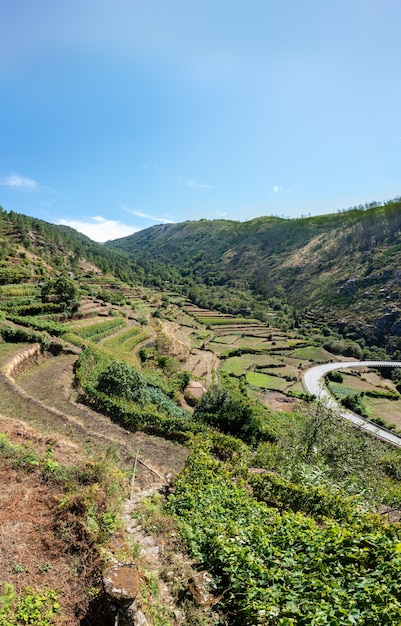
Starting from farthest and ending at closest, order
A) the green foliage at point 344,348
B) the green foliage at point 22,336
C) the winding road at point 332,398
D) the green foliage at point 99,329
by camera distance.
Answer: the green foliage at point 344,348
the green foliage at point 99,329
the winding road at point 332,398
the green foliage at point 22,336

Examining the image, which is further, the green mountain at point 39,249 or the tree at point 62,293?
the green mountain at point 39,249

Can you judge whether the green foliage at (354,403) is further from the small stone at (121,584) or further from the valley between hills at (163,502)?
the small stone at (121,584)

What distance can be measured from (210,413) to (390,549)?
64.3ft

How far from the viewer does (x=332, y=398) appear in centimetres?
5506

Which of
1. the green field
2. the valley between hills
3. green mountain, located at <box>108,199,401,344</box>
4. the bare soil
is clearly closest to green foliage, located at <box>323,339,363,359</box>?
green mountain, located at <box>108,199,401,344</box>

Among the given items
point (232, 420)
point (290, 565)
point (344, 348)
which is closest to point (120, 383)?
point (232, 420)

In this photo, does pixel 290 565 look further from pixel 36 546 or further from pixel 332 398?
pixel 332 398

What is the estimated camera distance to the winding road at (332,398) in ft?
118

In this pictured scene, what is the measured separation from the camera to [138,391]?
22.0m

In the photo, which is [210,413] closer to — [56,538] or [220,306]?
[56,538]

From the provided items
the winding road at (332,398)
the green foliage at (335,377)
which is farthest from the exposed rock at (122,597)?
the green foliage at (335,377)

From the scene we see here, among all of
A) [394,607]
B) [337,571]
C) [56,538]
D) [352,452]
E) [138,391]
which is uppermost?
[394,607]

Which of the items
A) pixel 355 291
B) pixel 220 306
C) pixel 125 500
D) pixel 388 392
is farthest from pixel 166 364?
pixel 355 291

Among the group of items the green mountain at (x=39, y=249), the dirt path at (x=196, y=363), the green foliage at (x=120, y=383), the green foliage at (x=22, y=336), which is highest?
the green mountain at (x=39, y=249)
